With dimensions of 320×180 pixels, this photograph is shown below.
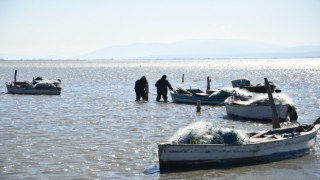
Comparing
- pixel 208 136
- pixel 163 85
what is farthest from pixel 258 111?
pixel 163 85

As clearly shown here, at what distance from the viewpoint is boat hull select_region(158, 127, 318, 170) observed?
644 inches

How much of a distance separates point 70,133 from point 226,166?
370 inches

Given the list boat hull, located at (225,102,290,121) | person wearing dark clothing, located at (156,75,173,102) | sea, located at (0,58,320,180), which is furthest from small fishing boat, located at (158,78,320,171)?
person wearing dark clothing, located at (156,75,173,102)

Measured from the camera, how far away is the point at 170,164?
16.5 meters

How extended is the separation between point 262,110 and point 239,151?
1219 centimetres

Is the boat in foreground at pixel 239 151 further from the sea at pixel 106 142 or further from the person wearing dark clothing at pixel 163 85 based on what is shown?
the person wearing dark clothing at pixel 163 85

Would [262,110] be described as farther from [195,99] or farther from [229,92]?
[195,99]

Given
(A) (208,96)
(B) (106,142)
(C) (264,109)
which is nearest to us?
(B) (106,142)

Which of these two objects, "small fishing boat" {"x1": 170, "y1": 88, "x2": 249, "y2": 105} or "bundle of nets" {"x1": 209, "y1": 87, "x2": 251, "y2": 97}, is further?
"small fishing boat" {"x1": 170, "y1": 88, "x2": 249, "y2": 105}

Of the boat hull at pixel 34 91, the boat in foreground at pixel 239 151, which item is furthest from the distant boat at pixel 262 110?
the boat hull at pixel 34 91

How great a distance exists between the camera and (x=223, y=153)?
17.0m

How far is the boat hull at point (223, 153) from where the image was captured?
16.4m

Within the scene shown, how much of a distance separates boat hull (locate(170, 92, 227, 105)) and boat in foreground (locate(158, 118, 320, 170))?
1618cm

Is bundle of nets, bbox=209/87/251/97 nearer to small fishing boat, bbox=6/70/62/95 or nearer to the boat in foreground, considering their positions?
the boat in foreground
